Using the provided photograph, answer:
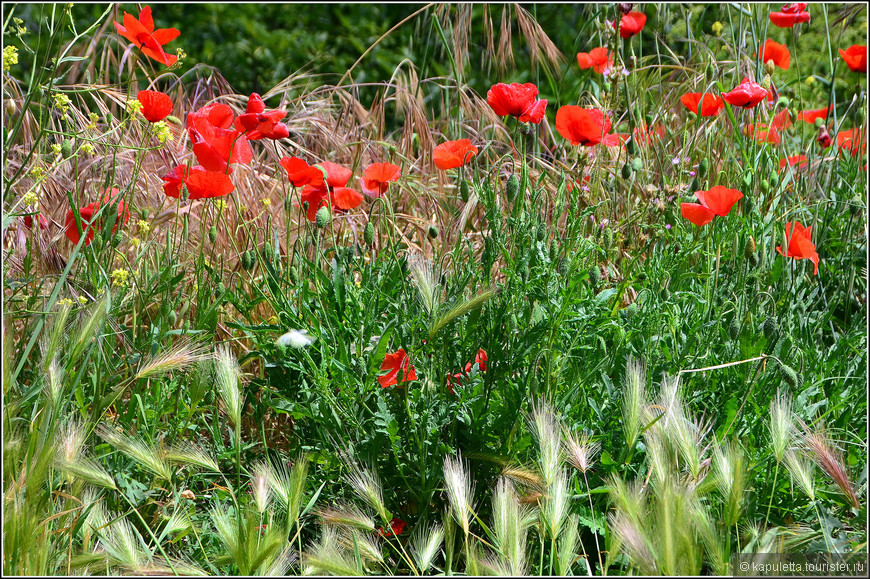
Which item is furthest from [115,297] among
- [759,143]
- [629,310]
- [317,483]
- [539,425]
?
[759,143]

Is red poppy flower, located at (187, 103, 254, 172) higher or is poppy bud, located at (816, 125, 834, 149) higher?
red poppy flower, located at (187, 103, 254, 172)

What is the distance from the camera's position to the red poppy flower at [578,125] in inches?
70.1

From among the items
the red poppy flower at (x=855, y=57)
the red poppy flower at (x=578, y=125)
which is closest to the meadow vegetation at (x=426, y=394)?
the red poppy flower at (x=578, y=125)

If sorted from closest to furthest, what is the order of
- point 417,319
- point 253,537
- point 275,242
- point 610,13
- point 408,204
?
point 253,537
point 417,319
point 275,242
point 408,204
point 610,13

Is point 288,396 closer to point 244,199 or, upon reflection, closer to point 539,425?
point 539,425

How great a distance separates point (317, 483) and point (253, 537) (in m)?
0.47

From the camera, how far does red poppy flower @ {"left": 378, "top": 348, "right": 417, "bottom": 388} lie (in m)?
1.43

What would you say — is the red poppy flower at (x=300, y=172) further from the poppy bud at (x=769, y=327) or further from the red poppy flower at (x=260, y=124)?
the poppy bud at (x=769, y=327)

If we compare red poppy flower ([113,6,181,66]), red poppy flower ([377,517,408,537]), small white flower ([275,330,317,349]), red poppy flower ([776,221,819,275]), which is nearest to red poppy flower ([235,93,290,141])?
red poppy flower ([113,6,181,66])

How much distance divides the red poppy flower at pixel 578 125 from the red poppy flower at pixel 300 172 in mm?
571

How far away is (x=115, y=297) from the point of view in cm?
168

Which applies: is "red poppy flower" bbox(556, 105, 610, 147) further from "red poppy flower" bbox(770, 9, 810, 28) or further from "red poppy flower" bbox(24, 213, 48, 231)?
"red poppy flower" bbox(24, 213, 48, 231)

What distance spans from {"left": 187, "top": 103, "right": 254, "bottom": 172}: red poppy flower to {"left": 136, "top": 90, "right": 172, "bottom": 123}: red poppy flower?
0.20 feet

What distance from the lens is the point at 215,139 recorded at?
170 cm
